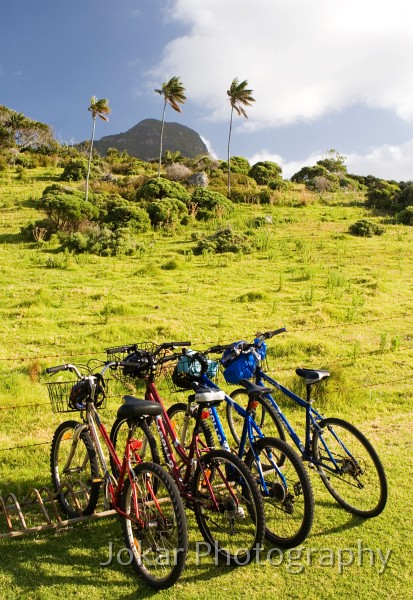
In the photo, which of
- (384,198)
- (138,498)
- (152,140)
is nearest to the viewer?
(138,498)

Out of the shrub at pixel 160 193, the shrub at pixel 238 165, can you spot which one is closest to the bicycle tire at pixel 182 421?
the shrub at pixel 160 193

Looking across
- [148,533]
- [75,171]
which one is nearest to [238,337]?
[148,533]

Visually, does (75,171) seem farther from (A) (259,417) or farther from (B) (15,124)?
(A) (259,417)

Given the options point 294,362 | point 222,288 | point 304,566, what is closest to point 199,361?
point 304,566

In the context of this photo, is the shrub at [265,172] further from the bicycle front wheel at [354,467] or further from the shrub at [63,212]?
the bicycle front wheel at [354,467]

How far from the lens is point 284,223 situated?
82.5 feet

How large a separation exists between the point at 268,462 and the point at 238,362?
0.86 meters

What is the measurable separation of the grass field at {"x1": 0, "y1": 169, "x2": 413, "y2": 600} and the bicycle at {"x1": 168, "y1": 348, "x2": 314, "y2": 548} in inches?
7.4

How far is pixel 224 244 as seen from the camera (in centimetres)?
1952

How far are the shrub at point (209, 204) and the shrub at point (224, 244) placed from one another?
19.8 ft

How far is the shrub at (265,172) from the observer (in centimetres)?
Result: 3978

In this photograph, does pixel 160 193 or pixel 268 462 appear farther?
pixel 160 193

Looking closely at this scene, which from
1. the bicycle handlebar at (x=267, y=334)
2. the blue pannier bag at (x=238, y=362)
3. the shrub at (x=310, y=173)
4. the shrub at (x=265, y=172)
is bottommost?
the blue pannier bag at (x=238, y=362)

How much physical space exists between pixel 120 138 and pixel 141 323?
565 ft
